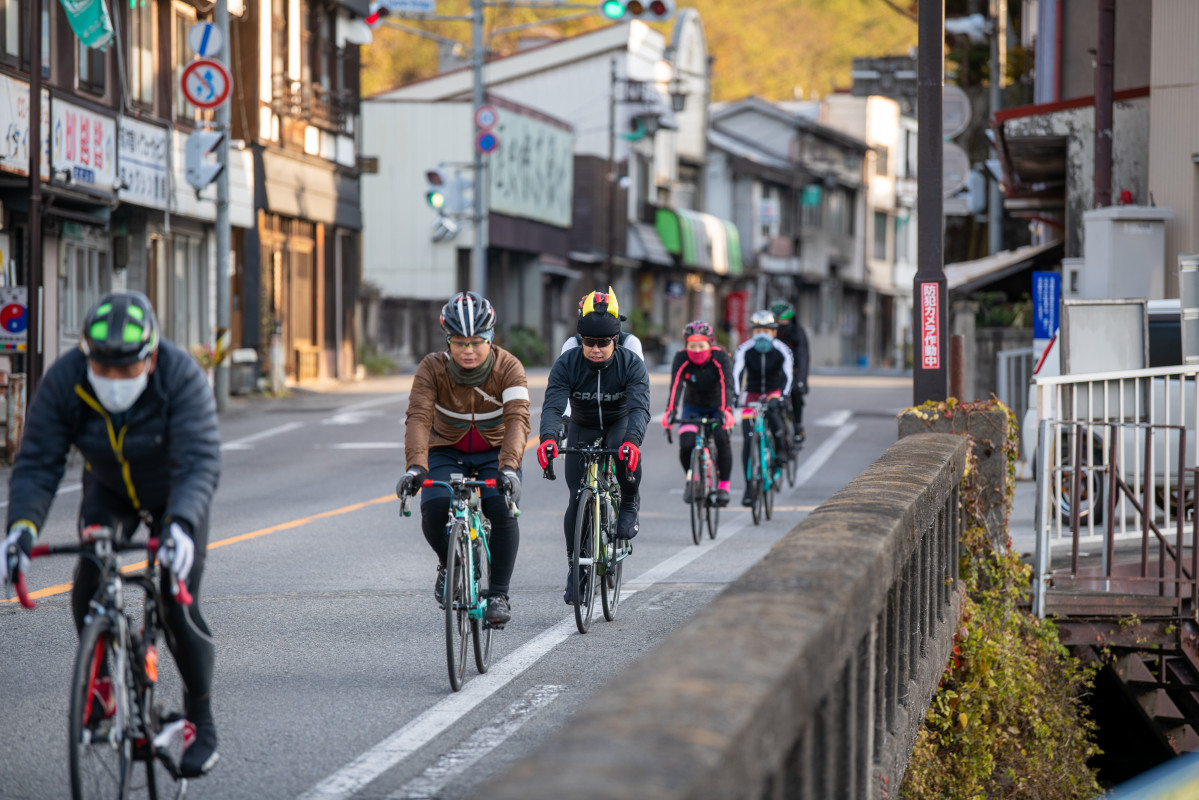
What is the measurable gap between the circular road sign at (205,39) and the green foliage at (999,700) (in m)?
19.2

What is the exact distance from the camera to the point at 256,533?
41.5ft

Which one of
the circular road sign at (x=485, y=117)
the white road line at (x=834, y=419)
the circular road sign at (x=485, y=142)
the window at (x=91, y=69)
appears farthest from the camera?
the circular road sign at (x=485, y=142)

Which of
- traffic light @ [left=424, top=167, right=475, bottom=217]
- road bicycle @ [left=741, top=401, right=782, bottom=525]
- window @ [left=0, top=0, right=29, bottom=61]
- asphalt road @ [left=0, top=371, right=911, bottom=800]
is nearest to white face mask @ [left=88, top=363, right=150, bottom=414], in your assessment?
asphalt road @ [left=0, top=371, right=911, bottom=800]

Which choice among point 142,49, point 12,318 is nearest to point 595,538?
point 12,318

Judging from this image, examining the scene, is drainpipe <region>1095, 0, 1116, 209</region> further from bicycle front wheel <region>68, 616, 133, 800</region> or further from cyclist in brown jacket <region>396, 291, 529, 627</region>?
bicycle front wheel <region>68, 616, 133, 800</region>

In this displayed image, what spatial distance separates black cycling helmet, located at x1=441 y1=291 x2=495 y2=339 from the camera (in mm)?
7273

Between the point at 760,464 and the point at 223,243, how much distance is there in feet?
50.9

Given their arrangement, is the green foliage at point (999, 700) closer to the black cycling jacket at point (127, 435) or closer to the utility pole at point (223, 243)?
the black cycling jacket at point (127, 435)

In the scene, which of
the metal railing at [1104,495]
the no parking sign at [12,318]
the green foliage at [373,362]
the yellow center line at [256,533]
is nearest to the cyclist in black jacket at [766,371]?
the yellow center line at [256,533]

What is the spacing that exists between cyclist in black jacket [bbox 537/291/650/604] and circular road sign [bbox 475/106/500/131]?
2928 cm

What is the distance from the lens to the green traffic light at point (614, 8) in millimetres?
25953

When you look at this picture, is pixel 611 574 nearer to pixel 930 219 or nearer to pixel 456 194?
pixel 930 219

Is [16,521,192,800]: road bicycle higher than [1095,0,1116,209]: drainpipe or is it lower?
lower

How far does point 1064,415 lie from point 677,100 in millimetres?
46731
